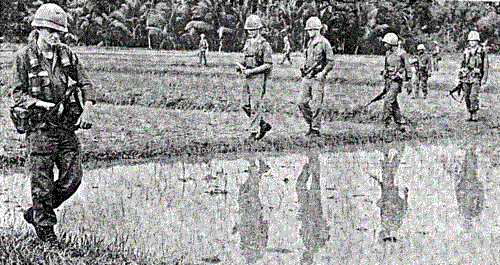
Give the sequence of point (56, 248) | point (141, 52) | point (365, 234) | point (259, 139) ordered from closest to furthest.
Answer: point (56, 248) → point (365, 234) → point (259, 139) → point (141, 52)

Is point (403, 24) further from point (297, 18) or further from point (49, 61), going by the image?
point (49, 61)

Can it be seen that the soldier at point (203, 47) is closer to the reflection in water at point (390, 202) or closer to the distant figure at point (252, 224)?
the reflection in water at point (390, 202)

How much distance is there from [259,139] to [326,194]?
376 cm

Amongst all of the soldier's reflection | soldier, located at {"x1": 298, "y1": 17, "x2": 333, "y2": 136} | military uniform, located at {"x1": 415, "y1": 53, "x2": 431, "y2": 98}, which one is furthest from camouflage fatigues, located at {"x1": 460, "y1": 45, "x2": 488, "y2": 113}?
the soldier's reflection

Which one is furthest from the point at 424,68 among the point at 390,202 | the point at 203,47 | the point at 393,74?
the point at 390,202

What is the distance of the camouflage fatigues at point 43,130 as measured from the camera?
5493 mm

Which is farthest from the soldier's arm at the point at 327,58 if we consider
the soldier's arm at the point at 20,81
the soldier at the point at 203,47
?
the soldier's arm at the point at 20,81

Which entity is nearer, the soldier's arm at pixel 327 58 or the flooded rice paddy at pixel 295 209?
the flooded rice paddy at pixel 295 209

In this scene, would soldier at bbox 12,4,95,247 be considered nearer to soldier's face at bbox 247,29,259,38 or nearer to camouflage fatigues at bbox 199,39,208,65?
soldier's face at bbox 247,29,259,38

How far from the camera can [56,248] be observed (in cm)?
536

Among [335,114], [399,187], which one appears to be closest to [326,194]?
[399,187]

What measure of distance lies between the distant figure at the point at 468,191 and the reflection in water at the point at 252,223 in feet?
5.14

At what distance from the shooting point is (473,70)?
1423cm

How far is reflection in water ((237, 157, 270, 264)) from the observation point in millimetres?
5656
